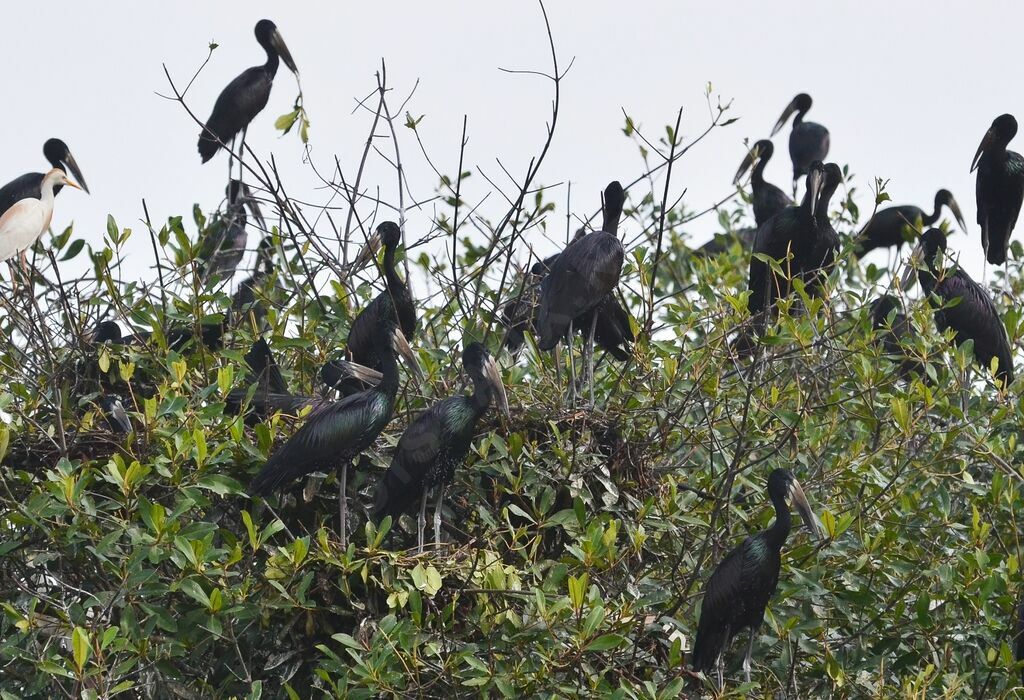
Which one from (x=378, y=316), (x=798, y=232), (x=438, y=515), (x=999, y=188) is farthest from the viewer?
(x=999, y=188)

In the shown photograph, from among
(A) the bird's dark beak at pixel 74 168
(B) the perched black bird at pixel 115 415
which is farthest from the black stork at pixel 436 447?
(A) the bird's dark beak at pixel 74 168

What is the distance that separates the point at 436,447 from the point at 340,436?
375mm

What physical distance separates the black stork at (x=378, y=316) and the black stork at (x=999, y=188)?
368cm

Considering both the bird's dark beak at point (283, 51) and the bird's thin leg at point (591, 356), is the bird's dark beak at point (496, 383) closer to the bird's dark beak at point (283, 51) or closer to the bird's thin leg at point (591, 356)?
the bird's thin leg at point (591, 356)

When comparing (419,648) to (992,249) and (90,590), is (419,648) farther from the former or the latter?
(992,249)

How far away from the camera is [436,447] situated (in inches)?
203

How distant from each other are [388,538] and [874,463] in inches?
83.7

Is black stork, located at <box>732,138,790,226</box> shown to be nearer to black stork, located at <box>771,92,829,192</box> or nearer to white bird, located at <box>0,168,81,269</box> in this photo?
black stork, located at <box>771,92,829,192</box>

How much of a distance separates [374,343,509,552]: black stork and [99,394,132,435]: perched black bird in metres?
1.04

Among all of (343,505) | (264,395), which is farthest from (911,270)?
(343,505)

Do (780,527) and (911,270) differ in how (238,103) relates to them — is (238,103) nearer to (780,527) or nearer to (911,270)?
(911,270)

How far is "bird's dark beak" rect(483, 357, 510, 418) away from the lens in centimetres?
536

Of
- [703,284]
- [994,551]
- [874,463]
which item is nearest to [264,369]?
[703,284]

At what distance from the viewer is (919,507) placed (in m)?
5.61
